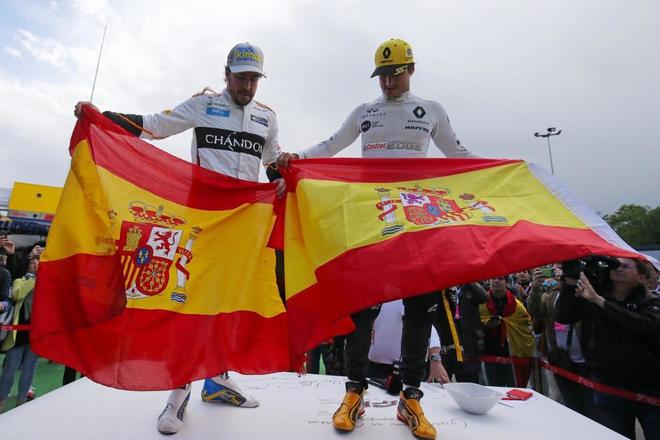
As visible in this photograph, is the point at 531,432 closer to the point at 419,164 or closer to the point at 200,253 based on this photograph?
the point at 419,164

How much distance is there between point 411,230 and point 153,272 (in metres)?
1.54

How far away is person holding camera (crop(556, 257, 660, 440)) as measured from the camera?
3082mm

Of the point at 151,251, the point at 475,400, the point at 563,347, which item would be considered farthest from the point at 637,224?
the point at 151,251

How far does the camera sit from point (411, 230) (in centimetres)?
221

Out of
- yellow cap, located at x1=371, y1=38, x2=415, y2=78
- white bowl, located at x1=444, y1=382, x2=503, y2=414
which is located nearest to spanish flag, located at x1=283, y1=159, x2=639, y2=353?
yellow cap, located at x1=371, y1=38, x2=415, y2=78

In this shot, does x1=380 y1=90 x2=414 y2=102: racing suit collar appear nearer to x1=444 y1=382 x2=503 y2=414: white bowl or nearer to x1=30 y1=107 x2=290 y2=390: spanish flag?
x1=30 y1=107 x2=290 y2=390: spanish flag

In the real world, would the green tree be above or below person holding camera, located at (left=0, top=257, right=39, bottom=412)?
above

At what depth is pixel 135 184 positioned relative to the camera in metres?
2.56

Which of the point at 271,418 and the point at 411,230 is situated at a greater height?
the point at 411,230

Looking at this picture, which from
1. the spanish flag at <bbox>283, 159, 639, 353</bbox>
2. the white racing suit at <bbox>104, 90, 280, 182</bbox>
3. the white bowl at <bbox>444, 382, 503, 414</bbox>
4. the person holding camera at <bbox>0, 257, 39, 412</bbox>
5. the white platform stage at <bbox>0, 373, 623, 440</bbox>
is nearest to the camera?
the spanish flag at <bbox>283, 159, 639, 353</bbox>

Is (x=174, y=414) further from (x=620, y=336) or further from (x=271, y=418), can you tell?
(x=620, y=336)

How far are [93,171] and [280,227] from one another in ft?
3.93

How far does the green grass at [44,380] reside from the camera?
17.3 ft

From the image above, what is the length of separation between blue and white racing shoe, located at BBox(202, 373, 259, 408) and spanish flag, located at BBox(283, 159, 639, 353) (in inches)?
34.9
